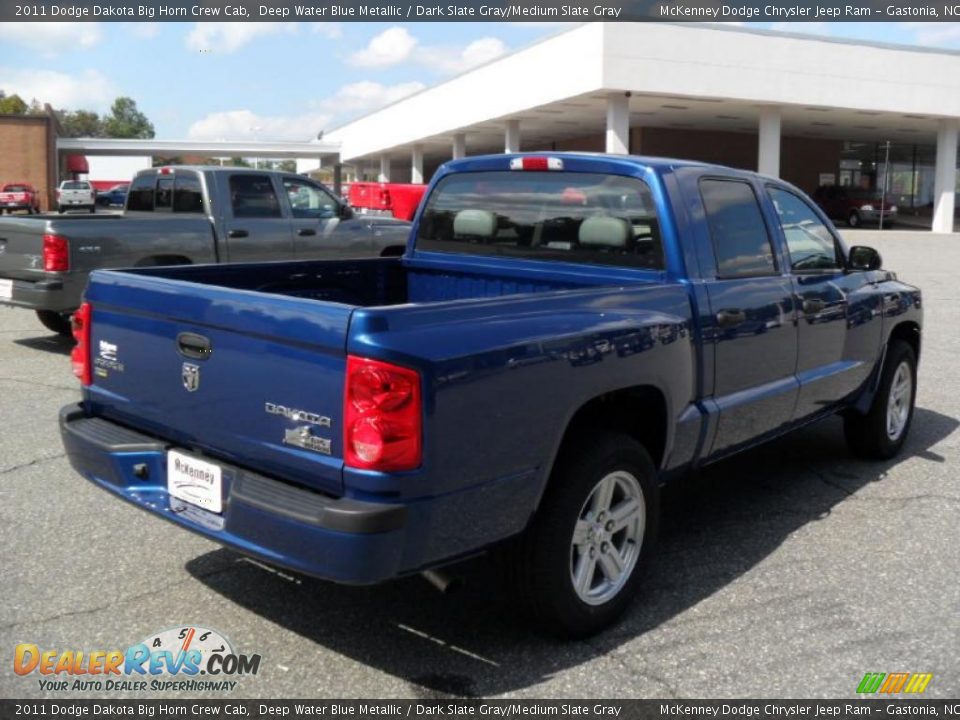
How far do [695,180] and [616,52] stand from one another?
1011 inches

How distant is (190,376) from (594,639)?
1.80 metres

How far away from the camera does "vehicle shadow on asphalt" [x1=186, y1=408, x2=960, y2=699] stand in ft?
11.0

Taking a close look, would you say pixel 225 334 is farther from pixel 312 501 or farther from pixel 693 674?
pixel 693 674

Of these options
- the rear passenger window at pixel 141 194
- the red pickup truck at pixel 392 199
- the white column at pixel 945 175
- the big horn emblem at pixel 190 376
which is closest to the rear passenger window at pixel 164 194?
the rear passenger window at pixel 141 194

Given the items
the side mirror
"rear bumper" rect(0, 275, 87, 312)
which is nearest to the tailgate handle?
the side mirror

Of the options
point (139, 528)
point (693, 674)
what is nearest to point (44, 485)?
point (139, 528)

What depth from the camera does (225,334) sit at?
3148mm

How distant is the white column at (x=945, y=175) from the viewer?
3562cm

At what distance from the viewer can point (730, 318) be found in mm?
4176

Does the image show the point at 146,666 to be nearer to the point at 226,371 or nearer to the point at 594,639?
the point at 226,371

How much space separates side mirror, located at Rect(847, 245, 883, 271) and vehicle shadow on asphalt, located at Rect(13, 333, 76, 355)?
7.40m

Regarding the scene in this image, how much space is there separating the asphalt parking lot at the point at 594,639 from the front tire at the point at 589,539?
0.48 ft

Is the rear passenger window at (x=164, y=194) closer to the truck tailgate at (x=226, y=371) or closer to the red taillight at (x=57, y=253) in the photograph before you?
the red taillight at (x=57, y=253)

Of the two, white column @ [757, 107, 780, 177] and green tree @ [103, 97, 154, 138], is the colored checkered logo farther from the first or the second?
green tree @ [103, 97, 154, 138]
